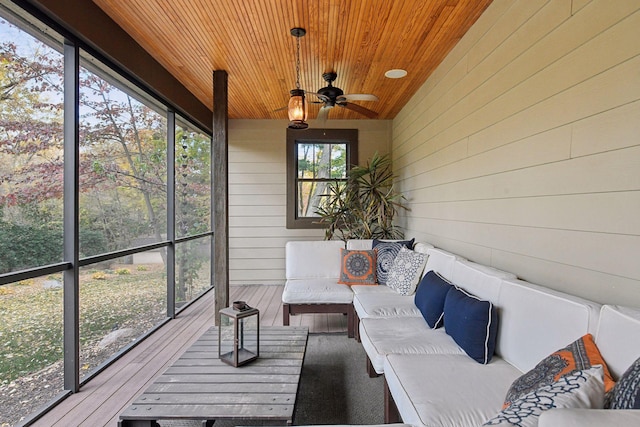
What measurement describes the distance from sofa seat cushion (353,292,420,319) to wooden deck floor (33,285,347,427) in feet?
2.41

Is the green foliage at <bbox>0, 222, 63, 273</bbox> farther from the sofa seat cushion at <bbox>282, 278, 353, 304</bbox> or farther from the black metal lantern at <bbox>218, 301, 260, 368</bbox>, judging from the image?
the sofa seat cushion at <bbox>282, 278, 353, 304</bbox>

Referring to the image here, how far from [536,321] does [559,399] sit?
2.53 feet

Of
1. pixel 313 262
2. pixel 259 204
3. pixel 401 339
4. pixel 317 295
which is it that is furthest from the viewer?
pixel 259 204

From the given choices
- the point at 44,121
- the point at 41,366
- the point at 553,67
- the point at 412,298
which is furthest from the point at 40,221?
the point at 553,67

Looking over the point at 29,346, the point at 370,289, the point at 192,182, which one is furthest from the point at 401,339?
the point at 192,182

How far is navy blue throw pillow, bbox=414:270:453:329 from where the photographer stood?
2309 millimetres

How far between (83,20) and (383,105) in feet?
12.1

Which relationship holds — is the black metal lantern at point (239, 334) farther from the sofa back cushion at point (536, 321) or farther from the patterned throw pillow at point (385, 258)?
the patterned throw pillow at point (385, 258)

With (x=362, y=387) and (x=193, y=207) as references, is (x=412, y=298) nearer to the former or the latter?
(x=362, y=387)

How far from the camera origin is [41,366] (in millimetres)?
2139

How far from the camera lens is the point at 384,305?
281 cm

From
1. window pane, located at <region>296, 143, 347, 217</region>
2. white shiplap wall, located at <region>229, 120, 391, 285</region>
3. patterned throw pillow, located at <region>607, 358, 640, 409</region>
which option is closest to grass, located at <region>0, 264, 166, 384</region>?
white shiplap wall, located at <region>229, 120, 391, 285</region>

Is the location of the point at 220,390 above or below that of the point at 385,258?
below

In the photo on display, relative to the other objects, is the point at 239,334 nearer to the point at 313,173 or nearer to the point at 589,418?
the point at 589,418
